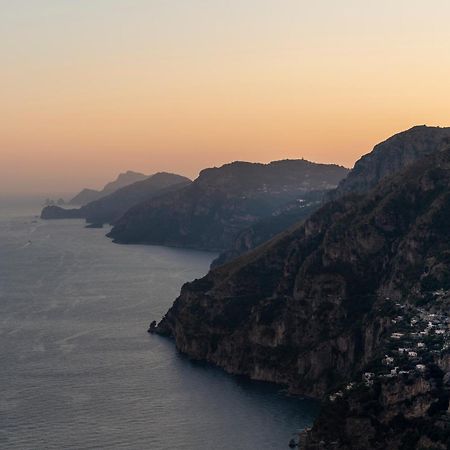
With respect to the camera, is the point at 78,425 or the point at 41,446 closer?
the point at 41,446

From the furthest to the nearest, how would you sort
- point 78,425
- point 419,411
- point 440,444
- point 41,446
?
point 78,425, point 41,446, point 419,411, point 440,444

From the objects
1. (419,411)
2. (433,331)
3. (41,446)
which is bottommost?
(41,446)

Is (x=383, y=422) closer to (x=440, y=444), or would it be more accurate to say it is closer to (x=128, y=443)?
(x=440, y=444)

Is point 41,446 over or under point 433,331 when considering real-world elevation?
under

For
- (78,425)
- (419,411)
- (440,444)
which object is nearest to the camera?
(440,444)

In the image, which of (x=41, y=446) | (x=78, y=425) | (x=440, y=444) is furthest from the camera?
(x=78, y=425)

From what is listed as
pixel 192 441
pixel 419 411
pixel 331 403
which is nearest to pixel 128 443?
pixel 192 441

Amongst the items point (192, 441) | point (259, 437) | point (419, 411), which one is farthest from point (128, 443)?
point (419, 411)

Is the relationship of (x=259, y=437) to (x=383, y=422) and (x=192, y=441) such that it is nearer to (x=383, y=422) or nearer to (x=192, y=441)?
(x=192, y=441)

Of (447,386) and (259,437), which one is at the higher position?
(447,386)

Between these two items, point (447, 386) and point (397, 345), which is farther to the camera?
point (397, 345)
